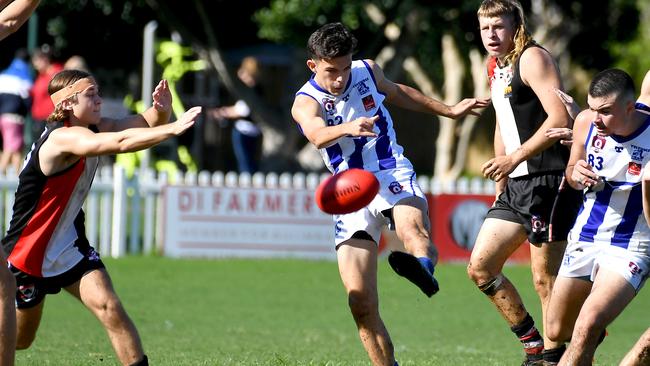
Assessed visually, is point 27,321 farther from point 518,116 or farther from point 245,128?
point 245,128

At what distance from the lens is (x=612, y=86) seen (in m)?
6.64

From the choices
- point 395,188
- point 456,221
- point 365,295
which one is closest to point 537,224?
point 395,188

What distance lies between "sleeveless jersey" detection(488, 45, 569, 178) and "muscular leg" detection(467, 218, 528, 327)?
15.6 inches

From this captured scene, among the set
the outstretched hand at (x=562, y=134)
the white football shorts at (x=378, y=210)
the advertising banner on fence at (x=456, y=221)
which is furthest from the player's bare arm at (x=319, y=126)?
the advertising banner on fence at (x=456, y=221)

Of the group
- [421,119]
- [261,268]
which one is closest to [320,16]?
[261,268]

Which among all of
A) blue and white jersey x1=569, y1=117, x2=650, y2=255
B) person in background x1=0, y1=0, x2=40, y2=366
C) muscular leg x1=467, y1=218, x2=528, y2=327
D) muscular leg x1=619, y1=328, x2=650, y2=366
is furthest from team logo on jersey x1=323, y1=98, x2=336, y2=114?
muscular leg x1=619, y1=328, x2=650, y2=366

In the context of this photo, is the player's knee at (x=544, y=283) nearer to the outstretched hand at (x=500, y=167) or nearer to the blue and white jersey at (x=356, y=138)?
the outstretched hand at (x=500, y=167)

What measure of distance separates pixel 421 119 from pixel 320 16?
17.7 meters

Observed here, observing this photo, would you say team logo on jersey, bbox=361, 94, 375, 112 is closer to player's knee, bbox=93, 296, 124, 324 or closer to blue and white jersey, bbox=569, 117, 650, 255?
blue and white jersey, bbox=569, 117, 650, 255

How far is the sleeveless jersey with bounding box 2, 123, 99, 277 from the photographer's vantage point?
695 centimetres

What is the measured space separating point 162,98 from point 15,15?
109 cm

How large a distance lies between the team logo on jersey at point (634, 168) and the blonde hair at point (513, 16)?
134 cm

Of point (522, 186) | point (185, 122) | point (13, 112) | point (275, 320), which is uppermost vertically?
point (185, 122)

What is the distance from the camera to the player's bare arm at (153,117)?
7.32 meters
